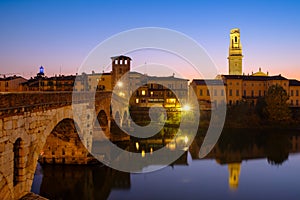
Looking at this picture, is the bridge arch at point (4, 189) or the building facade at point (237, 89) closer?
the bridge arch at point (4, 189)

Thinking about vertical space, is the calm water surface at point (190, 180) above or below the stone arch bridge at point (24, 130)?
below

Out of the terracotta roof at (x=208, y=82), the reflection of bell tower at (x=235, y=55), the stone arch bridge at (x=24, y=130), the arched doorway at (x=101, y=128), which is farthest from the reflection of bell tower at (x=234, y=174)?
the reflection of bell tower at (x=235, y=55)

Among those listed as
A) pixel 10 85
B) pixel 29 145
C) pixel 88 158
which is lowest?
pixel 88 158

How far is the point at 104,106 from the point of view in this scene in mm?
27234

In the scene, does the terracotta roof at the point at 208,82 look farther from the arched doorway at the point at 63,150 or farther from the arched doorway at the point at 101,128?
the arched doorway at the point at 63,150

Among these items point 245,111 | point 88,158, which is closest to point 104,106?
point 88,158

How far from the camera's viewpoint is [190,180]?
782 inches

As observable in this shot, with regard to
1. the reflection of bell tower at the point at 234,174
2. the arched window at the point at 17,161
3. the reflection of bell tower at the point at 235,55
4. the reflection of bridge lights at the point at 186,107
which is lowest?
the reflection of bell tower at the point at 234,174

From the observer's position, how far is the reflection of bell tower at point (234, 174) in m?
19.2

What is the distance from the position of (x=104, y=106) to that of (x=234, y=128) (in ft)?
76.7

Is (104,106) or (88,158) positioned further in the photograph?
(104,106)

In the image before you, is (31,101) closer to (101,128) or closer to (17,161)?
(17,161)

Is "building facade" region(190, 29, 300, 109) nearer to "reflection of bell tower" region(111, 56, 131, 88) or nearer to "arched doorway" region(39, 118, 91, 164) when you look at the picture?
"reflection of bell tower" region(111, 56, 131, 88)

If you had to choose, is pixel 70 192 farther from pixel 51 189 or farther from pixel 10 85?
pixel 10 85
